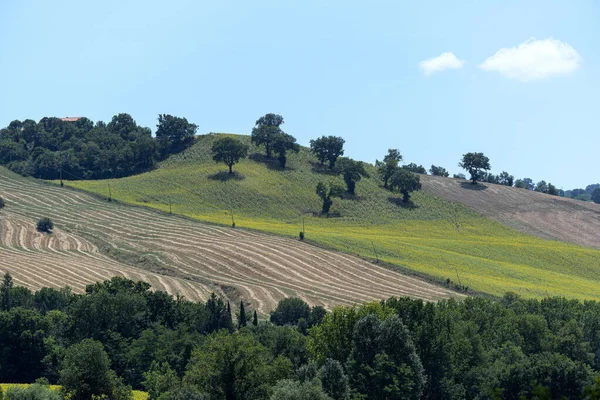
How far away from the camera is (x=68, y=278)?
14538 cm

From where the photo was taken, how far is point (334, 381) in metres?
71.9

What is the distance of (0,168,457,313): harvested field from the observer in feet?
473

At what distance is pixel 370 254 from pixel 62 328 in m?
90.1

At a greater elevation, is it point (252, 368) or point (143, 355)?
point (252, 368)

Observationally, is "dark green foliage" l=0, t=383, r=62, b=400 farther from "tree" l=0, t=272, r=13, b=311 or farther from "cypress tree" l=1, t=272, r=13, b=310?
"cypress tree" l=1, t=272, r=13, b=310

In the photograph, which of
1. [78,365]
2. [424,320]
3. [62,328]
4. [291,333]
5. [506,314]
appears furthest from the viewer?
[506,314]

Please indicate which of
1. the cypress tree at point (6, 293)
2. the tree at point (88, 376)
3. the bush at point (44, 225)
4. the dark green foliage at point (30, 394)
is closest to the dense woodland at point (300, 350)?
the tree at point (88, 376)

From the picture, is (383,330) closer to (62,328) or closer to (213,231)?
(62,328)

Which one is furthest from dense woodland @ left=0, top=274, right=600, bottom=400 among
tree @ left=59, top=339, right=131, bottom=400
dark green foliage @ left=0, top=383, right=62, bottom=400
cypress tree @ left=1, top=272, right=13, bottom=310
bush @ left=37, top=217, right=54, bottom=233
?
bush @ left=37, top=217, right=54, bottom=233

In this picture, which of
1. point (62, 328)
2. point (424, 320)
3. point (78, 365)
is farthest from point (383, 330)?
point (62, 328)

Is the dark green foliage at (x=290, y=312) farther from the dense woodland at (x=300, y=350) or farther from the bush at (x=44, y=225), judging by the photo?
the bush at (x=44, y=225)

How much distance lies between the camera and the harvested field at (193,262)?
14425 centimetres

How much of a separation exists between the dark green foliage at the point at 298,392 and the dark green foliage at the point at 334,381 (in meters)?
7.94

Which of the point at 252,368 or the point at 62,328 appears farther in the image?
the point at 62,328
